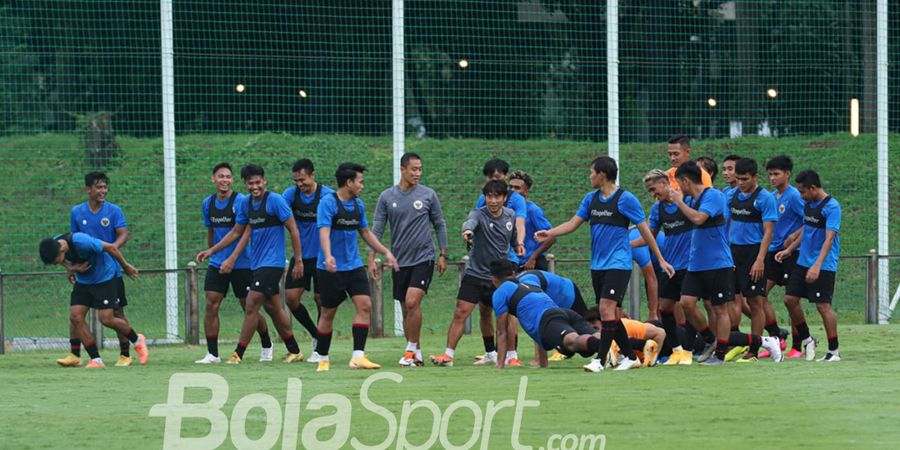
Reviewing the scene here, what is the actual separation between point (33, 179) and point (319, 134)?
20.7 feet

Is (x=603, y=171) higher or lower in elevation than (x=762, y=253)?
higher

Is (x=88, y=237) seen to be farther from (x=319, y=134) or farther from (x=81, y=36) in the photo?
(x=319, y=134)

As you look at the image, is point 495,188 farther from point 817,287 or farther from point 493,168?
point 817,287

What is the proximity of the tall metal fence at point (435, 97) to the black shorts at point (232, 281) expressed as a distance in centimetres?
962

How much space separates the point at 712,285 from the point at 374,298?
742 centimetres

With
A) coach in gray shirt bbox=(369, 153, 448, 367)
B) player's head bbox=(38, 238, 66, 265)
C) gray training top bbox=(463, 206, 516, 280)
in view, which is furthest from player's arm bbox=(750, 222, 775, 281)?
player's head bbox=(38, 238, 66, 265)

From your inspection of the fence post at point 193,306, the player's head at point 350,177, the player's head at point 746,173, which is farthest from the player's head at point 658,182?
the fence post at point 193,306

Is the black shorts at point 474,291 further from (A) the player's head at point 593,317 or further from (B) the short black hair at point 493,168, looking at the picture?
(B) the short black hair at point 493,168

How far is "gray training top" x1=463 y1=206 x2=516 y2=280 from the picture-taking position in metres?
14.7

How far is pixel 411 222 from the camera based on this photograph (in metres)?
15.1

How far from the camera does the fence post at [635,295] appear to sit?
21.1 m

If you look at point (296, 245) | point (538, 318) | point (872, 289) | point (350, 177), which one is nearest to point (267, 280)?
point (296, 245)

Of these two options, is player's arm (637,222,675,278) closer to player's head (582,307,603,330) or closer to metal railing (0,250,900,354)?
player's head (582,307,603,330)

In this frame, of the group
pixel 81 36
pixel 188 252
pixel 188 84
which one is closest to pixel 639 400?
pixel 188 84
